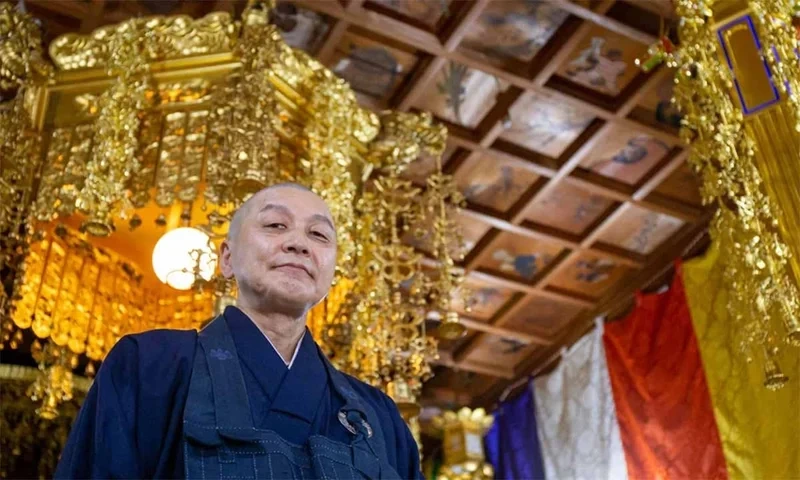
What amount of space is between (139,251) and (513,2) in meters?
2.15

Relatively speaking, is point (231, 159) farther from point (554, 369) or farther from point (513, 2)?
point (554, 369)

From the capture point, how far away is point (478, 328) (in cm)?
629

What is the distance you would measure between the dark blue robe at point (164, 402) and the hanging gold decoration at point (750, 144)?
5.03ft

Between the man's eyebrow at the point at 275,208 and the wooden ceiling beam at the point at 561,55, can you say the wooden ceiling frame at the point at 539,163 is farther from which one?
the man's eyebrow at the point at 275,208

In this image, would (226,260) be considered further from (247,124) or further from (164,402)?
(247,124)

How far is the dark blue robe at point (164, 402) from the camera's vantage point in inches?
49.5

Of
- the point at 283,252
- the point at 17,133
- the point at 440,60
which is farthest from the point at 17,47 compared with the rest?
the point at 283,252

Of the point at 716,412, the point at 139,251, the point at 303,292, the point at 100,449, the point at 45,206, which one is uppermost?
the point at 139,251

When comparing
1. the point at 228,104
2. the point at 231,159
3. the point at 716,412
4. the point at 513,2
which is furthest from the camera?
the point at 716,412

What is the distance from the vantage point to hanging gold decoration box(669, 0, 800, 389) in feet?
8.27

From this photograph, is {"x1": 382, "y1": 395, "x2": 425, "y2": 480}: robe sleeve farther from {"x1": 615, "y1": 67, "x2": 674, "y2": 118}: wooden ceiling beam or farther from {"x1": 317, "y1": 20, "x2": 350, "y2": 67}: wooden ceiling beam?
{"x1": 615, "y1": 67, "x2": 674, "y2": 118}: wooden ceiling beam

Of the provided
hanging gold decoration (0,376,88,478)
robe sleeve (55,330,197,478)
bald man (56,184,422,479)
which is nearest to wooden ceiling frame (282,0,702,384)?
hanging gold decoration (0,376,88,478)

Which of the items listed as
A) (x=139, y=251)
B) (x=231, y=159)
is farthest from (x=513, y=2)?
(x=139, y=251)

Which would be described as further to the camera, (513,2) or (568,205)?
(568,205)
